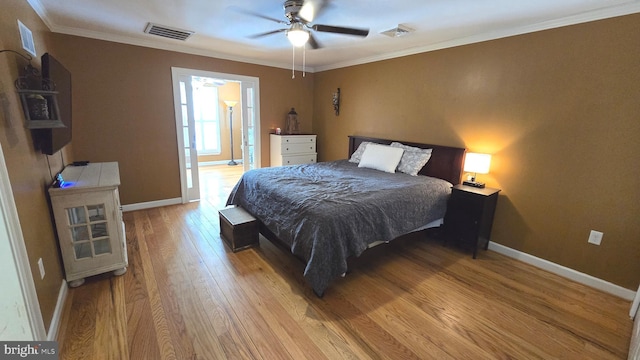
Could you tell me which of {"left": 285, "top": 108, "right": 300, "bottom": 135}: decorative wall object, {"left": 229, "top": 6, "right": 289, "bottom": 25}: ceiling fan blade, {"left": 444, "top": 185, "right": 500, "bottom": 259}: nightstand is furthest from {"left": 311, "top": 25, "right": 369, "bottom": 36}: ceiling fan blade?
{"left": 285, "top": 108, "right": 300, "bottom": 135}: decorative wall object

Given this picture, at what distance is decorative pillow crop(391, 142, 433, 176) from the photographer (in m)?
3.48

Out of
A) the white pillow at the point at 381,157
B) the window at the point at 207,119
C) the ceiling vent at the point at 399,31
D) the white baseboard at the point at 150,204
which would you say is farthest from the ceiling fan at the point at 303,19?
the window at the point at 207,119

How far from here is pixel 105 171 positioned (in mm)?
2678

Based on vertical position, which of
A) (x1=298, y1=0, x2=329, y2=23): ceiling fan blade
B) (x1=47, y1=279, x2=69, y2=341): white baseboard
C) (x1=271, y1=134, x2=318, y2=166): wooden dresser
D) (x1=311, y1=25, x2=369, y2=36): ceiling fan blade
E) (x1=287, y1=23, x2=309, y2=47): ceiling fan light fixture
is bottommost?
(x1=47, y1=279, x2=69, y2=341): white baseboard

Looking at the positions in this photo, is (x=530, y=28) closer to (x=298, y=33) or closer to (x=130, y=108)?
(x=298, y=33)

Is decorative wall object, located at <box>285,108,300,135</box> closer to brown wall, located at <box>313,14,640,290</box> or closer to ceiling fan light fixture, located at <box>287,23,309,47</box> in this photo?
brown wall, located at <box>313,14,640,290</box>

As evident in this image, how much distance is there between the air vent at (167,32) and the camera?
3049mm

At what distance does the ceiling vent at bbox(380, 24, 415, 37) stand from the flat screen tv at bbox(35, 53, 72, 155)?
9.86ft

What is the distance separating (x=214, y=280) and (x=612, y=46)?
3907mm

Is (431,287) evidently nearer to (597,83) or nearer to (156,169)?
(597,83)

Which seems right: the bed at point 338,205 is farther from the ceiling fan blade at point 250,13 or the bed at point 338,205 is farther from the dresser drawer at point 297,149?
the ceiling fan blade at point 250,13

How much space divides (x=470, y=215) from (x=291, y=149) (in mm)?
3215

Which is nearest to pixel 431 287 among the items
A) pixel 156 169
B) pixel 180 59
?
pixel 156 169
